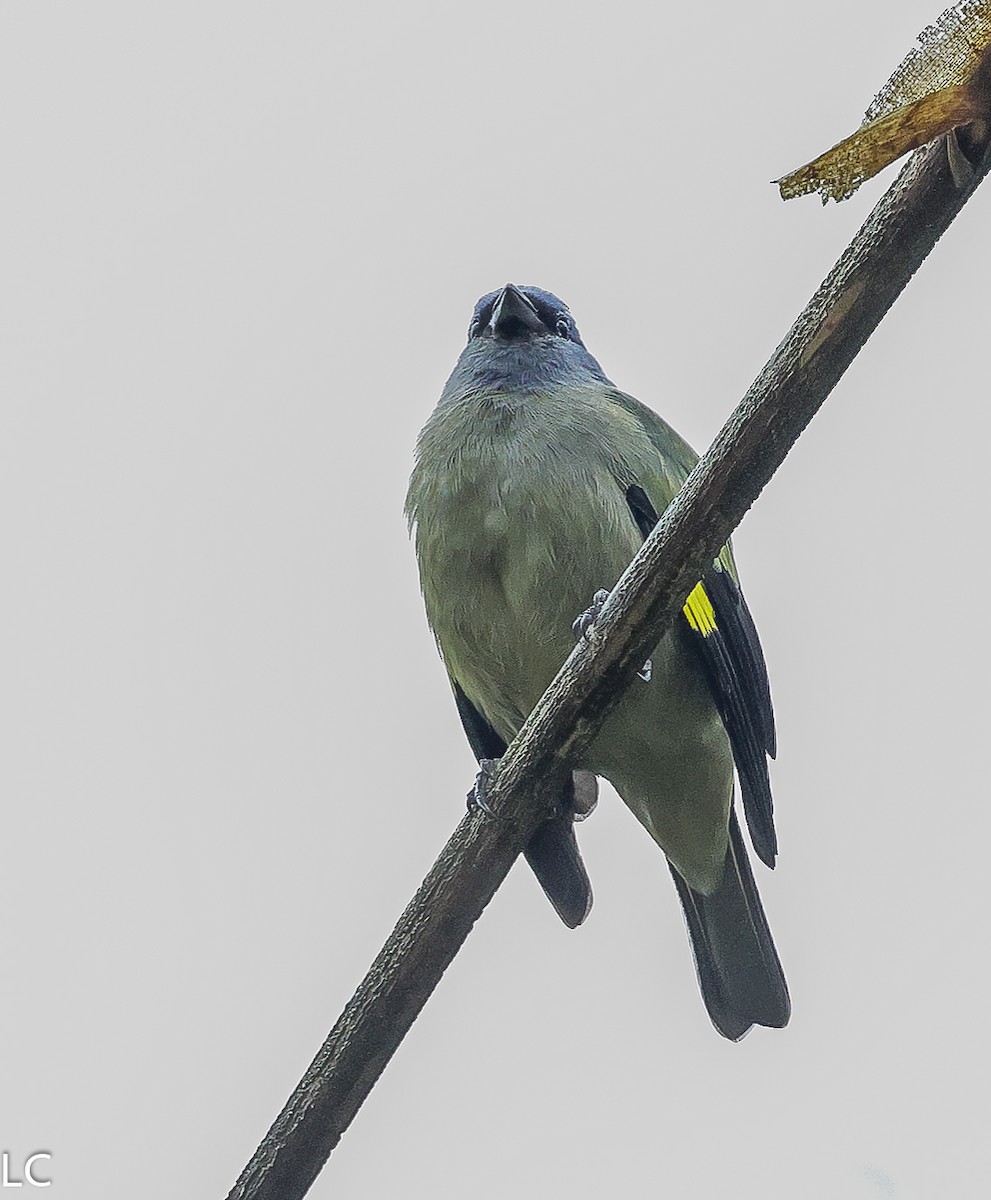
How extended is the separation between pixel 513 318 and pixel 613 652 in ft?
7.33

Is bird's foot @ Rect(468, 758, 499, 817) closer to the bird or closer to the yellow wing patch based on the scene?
the bird

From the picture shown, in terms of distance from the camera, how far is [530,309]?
463 centimetres

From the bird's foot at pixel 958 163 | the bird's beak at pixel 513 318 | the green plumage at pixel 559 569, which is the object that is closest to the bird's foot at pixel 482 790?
the green plumage at pixel 559 569

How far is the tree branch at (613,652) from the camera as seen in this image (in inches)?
86.9

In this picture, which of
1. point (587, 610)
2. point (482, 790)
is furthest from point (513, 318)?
point (482, 790)

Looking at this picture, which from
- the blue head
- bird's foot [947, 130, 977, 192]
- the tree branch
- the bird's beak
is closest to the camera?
bird's foot [947, 130, 977, 192]

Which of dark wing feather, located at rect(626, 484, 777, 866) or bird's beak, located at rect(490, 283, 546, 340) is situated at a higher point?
bird's beak, located at rect(490, 283, 546, 340)

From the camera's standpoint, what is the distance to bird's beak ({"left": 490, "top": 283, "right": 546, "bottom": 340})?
4.59 meters

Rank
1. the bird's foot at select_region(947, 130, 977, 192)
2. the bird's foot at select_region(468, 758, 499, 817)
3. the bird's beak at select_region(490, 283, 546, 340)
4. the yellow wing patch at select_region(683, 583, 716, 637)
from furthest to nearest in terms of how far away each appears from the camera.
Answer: the bird's beak at select_region(490, 283, 546, 340) < the yellow wing patch at select_region(683, 583, 716, 637) < the bird's foot at select_region(468, 758, 499, 817) < the bird's foot at select_region(947, 130, 977, 192)

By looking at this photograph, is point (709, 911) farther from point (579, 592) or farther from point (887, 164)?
point (887, 164)

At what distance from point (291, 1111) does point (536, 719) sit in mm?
849

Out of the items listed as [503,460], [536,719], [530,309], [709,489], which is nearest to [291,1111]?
[536,719]

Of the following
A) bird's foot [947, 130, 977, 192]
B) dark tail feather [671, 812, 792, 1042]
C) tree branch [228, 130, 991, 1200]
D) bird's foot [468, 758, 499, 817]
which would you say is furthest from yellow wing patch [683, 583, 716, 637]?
bird's foot [947, 130, 977, 192]

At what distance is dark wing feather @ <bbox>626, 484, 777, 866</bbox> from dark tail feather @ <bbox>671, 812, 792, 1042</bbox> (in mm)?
361
